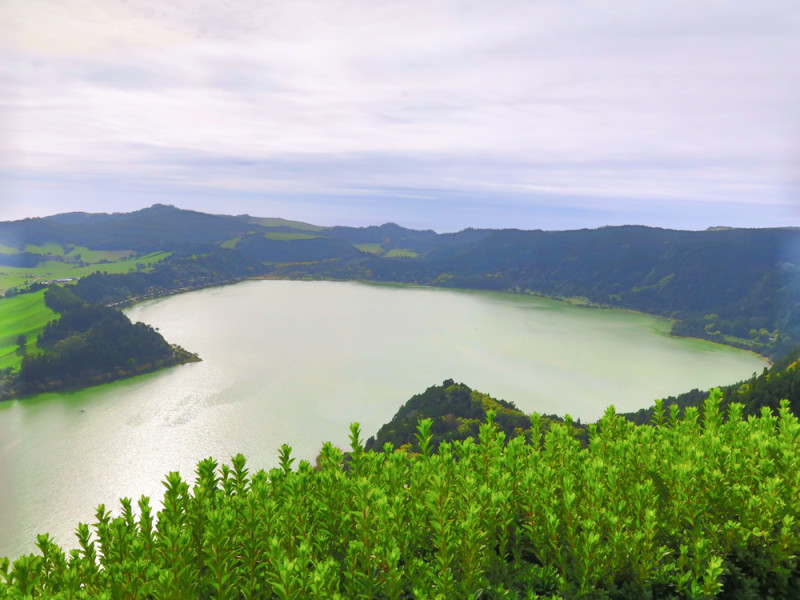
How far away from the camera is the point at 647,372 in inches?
5655

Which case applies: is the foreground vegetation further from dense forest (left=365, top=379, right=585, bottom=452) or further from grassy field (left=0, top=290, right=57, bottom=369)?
grassy field (left=0, top=290, right=57, bottom=369)

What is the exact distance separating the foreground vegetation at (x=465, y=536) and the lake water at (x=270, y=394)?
62755 mm

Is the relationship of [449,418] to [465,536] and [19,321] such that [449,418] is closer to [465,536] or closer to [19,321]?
[465,536]

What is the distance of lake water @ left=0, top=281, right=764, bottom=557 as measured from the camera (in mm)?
70500

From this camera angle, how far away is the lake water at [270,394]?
231 feet

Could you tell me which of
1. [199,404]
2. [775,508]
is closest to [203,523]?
[775,508]

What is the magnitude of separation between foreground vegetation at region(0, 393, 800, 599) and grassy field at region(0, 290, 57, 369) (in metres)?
149

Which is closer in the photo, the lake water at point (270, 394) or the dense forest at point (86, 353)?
the lake water at point (270, 394)

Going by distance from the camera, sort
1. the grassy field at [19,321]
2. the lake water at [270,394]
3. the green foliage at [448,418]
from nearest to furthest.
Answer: the green foliage at [448,418] → the lake water at [270,394] → the grassy field at [19,321]

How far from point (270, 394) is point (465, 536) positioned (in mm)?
109718

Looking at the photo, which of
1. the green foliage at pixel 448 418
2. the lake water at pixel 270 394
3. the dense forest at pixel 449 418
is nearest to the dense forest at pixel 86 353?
the lake water at pixel 270 394

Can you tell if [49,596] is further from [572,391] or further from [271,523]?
[572,391]

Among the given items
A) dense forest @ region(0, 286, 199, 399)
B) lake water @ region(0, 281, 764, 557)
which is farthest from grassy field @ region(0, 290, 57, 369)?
lake water @ region(0, 281, 764, 557)

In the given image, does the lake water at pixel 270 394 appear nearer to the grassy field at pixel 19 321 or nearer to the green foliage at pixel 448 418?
the green foliage at pixel 448 418
